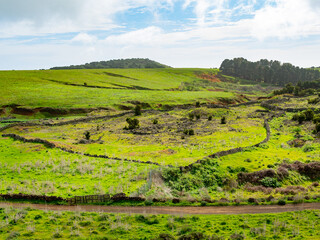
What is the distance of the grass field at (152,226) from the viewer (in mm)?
18594

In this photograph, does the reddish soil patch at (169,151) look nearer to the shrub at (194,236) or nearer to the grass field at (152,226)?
the grass field at (152,226)

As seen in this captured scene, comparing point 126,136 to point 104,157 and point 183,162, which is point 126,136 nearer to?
point 104,157

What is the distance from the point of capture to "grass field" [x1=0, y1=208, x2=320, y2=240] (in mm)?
18594

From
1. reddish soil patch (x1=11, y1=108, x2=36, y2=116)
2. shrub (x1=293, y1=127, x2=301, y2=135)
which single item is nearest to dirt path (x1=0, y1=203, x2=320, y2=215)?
shrub (x1=293, y1=127, x2=301, y2=135)

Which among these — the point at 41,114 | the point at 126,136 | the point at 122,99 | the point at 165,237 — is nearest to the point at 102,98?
the point at 122,99

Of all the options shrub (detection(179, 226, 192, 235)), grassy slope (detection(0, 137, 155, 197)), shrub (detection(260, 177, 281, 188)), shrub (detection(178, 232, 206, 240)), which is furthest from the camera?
shrub (detection(260, 177, 281, 188))

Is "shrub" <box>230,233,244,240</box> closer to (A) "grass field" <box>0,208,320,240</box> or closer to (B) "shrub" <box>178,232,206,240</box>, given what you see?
(A) "grass field" <box>0,208,320,240</box>

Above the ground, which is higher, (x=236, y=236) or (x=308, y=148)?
(x=308, y=148)

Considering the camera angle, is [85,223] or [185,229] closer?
[185,229]

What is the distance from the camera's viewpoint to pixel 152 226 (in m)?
20.1

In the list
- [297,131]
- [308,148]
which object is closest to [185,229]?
[308,148]

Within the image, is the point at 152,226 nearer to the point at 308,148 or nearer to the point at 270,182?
the point at 270,182

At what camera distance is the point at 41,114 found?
280ft

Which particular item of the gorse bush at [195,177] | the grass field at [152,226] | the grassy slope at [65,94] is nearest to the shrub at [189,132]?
the gorse bush at [195,177]
